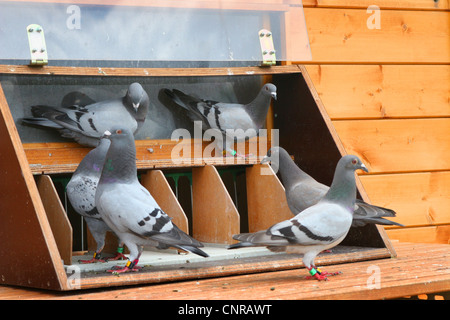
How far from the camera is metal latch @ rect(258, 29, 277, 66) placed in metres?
3.06

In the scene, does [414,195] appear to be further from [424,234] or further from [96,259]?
[96,259]

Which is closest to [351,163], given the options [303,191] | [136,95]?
[303,191]

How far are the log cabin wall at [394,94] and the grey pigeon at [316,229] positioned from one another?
45.6 inches

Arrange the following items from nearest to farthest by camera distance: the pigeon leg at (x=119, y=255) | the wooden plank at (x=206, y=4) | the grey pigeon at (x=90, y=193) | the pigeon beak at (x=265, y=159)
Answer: the grey pigeon at (x=90, y=193)
the pigeon leg at (x=119, y=255)
the wooden plank at (x=206, y=4)
the pigeon beak at (x=265, y=159)

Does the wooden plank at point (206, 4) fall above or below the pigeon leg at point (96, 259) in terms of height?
above

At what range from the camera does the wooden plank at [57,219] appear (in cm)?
240

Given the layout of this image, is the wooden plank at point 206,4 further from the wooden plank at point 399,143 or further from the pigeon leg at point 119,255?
the pigeon leg at point 119,255

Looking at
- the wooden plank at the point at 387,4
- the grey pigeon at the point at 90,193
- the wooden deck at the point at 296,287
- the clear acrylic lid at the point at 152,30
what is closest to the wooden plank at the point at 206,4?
the clear acrylic lid at the point at 152,30

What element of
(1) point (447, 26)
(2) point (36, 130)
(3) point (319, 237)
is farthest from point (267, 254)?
(1) point (447, 26)

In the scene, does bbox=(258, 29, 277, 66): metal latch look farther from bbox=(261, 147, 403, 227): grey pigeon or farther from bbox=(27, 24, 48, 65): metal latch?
bbox=(27, 24, 48, 65): metal latch

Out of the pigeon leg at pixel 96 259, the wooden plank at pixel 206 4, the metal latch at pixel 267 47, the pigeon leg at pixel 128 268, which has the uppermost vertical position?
the wooden plank at pixel 206 4

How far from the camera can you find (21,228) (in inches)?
84.4

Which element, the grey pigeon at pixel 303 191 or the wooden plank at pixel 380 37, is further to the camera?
the wooden plank at pixel 380 37
